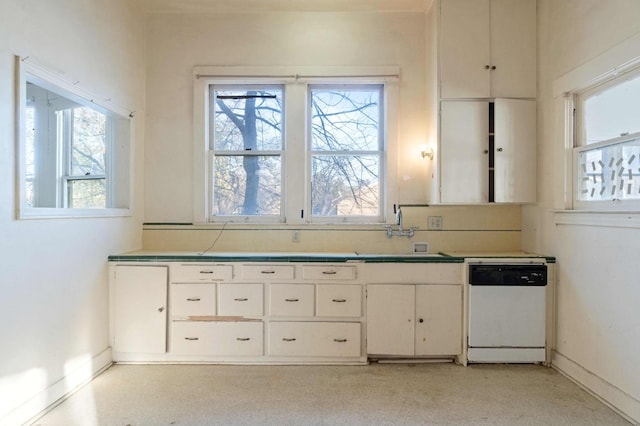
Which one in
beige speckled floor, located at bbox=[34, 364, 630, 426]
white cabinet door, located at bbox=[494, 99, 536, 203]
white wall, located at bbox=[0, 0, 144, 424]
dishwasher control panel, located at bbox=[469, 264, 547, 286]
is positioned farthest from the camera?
white cabinet door, located at bbox=[494, 99, 536, 203]

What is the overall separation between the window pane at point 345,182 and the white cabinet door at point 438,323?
1030 millimetres

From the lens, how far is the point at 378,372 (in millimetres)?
2773

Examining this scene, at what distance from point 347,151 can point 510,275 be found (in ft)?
5.98

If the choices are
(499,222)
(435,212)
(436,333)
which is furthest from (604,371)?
(435,212)

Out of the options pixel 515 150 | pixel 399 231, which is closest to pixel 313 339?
pixel 399 231

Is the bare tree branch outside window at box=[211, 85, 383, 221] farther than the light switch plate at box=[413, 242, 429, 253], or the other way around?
the bare tree branch outside window at box=[211, 85, 383, 221]

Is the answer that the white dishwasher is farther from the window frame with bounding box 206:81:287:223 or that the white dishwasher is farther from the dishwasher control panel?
the window frame with bounding box 206:81:287:223

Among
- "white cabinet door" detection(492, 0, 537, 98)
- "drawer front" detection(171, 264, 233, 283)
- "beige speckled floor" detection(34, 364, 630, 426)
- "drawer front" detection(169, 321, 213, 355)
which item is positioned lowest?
"beige speckled floor" detection(34, 364, 630, 426)

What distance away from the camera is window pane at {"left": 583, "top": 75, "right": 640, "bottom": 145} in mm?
2254

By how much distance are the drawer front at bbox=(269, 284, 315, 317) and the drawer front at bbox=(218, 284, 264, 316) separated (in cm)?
11

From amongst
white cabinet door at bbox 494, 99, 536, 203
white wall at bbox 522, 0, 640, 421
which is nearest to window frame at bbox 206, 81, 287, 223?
white cabinet door at bbox 494, 99, 536, 203

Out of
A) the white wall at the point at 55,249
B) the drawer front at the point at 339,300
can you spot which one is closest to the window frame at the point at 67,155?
the white wall at the point at 55,249

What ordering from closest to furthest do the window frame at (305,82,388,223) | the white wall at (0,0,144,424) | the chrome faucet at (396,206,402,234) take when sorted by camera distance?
the white wall at (0,0,144,424) → the chrome faucet at (396,206,402,234) → the window frame at (305,82,388,223)

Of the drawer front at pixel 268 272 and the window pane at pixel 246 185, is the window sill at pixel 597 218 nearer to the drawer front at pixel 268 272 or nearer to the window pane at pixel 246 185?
the drawer front at pixel 268 272
